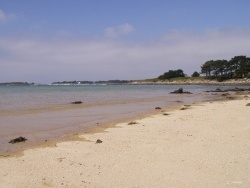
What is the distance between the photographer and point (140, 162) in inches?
294

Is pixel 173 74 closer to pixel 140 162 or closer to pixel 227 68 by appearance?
pixel 227 68

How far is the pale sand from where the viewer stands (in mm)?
6234

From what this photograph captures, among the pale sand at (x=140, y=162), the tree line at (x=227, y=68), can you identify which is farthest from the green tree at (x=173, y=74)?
the pale sand at (x=140, y=162)

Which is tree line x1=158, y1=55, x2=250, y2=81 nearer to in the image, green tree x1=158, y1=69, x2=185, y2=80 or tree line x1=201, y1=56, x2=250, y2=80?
tree line x1=201, y1=56, x2=250, y2=80

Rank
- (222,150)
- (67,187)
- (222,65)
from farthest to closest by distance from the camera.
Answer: (222,65)
(222,150)
(67,187)

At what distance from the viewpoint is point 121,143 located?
9680 mm

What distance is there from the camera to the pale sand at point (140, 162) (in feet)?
20.5

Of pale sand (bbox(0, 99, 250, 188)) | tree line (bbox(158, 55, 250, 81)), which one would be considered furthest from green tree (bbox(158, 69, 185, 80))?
pale sand (bbox(0, 99, 250, 188))

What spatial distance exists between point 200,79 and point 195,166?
121530mm

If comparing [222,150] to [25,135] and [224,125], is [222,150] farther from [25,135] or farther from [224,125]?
[25,135]

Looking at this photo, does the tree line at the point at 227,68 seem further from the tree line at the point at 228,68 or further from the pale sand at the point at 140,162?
the pale sand at the point at 140,162

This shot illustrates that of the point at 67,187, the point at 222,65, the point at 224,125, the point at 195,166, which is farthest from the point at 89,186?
the point at 222,65

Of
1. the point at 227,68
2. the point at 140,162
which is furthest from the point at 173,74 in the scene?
the point at 140,162

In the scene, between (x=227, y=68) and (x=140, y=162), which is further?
(x=227, y=68)
